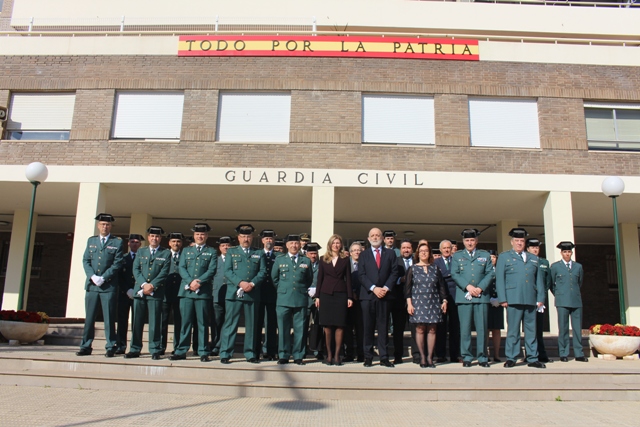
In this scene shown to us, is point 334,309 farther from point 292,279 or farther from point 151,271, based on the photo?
point 151,271

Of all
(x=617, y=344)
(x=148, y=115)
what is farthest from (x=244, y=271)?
(x=148, y=115)

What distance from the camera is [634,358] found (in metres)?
8.58

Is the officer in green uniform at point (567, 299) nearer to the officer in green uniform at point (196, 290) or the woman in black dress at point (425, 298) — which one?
the woman in black dress at point (425, 298)

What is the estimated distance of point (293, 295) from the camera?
7.21 meters

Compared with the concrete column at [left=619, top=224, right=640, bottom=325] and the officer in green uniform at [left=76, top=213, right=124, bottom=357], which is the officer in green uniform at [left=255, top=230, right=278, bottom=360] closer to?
the officer in green uniform at [left=76, top=213, right=124, bottom=357]

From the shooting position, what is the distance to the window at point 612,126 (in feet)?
40.1

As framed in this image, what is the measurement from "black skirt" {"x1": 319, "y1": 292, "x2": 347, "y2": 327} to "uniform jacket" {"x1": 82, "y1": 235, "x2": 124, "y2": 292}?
3028 millimetres

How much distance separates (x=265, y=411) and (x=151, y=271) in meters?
3.11

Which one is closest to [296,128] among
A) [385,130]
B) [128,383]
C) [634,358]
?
[385,130]

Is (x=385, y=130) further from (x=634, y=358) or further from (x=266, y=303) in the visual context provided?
(x=634, y=358)

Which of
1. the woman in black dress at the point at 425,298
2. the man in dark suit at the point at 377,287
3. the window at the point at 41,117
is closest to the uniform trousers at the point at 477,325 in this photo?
the woman in black dress at the point at 425,298

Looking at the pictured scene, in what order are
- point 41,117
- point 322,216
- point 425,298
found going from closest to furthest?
point 425,298
point 322,216
point 41,117

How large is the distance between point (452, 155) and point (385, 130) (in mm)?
1650

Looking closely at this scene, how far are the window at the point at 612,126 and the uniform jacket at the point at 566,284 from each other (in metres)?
5.06
